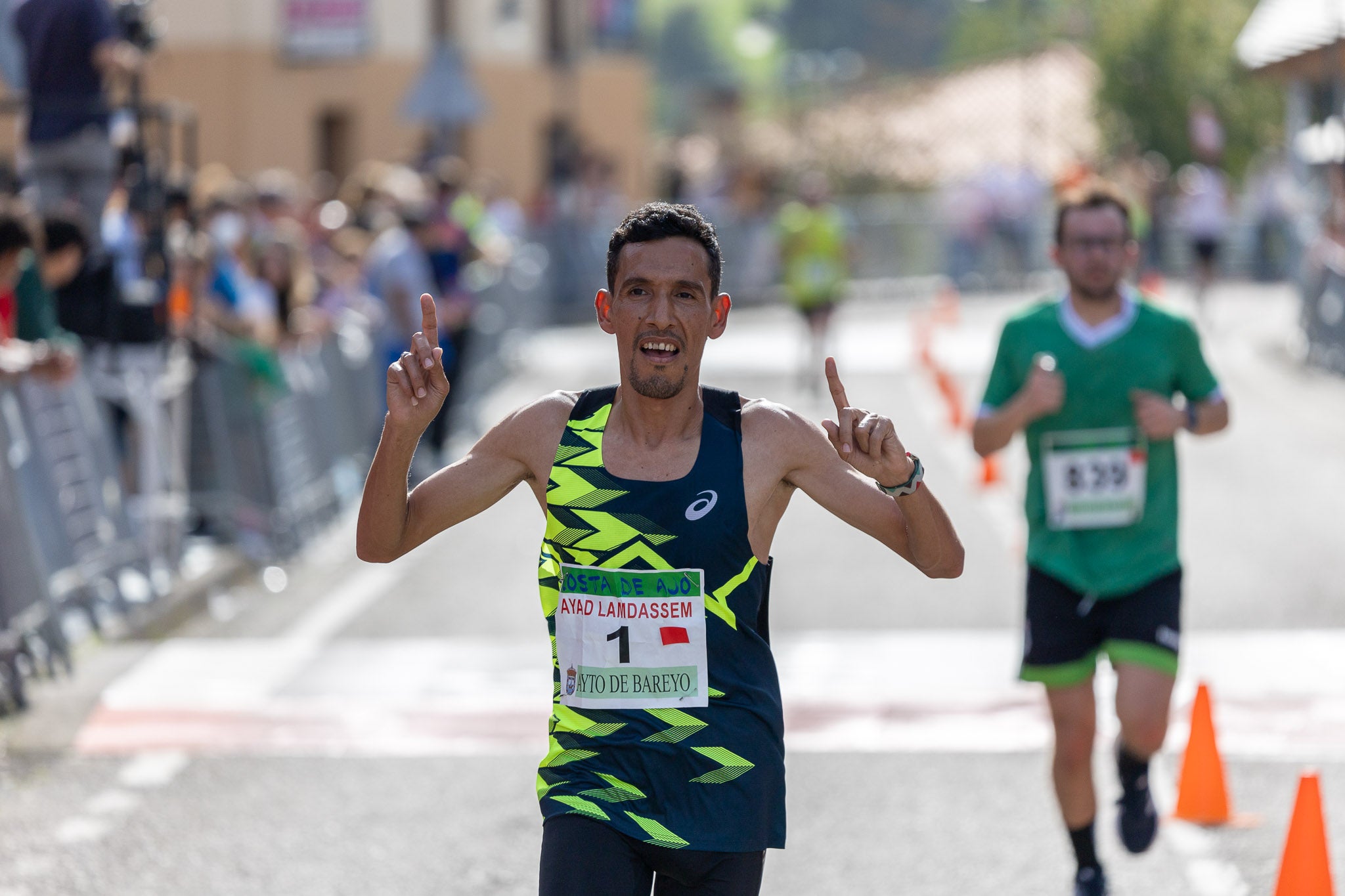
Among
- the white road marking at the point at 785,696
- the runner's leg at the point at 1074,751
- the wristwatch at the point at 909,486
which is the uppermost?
the wristwatch at the point at 909,486

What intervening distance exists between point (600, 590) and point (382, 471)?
1.57 feet

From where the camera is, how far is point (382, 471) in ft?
14.1

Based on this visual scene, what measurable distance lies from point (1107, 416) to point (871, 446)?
2.70 m

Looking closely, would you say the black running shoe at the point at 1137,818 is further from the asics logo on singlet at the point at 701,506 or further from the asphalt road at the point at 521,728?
the asics logo on singlet at the point at 701,506

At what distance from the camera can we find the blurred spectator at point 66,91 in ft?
40.2

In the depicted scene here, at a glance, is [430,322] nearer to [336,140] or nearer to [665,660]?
[665,660]

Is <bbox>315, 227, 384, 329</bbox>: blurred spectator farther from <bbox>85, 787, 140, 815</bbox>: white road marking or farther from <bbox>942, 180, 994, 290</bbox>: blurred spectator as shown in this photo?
<bbox>942, 180, 994, 290</bbox>: blurred spectator

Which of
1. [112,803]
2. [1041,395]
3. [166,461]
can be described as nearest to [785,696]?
[112,803]

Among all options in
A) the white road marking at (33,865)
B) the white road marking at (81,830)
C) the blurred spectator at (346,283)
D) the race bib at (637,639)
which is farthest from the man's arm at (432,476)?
the blurred spectator at (346,283)

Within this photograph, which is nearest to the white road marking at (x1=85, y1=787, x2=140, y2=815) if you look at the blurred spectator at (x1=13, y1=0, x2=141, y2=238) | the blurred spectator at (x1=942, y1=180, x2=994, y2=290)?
the blurred spectator at (x1=13, y1=0, x2=141, y2=238)

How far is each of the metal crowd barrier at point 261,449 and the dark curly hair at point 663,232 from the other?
27.5 feet

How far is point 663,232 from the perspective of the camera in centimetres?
427

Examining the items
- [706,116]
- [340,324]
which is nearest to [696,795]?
[340,324]

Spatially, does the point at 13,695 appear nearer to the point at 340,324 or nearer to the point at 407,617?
the point at 407,617
